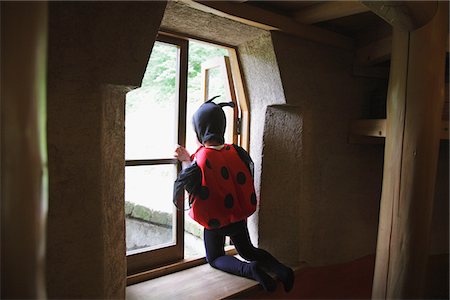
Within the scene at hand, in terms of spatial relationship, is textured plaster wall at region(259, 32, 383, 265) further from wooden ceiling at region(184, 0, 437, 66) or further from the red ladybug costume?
the red ladybug costume

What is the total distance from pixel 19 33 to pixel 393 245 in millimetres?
1381

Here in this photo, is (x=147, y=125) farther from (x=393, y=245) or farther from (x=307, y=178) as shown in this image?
(x=393, y=245)

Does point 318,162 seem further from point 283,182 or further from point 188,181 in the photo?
point 188,181

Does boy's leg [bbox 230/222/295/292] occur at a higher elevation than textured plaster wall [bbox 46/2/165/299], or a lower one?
lower

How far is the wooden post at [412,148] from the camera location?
124cm

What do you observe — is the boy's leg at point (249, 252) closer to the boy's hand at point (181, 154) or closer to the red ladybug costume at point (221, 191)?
the red ladybug costume at point (221, 191)

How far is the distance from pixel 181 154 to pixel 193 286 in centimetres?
62

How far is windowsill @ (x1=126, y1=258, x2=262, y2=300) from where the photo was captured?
1.43 m

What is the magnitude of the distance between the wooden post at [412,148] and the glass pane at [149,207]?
3.27ft

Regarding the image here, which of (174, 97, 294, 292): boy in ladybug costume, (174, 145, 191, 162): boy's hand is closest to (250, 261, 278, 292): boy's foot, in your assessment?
(174, 97, 294, 292): boy in ladybug costume

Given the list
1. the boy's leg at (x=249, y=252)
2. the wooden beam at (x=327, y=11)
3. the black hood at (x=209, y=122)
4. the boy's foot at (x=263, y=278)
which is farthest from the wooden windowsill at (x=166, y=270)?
the wooden beam at (x=327, y=11)

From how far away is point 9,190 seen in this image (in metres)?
0.51

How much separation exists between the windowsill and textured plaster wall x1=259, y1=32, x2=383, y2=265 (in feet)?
1.12

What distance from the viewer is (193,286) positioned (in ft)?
5.00
